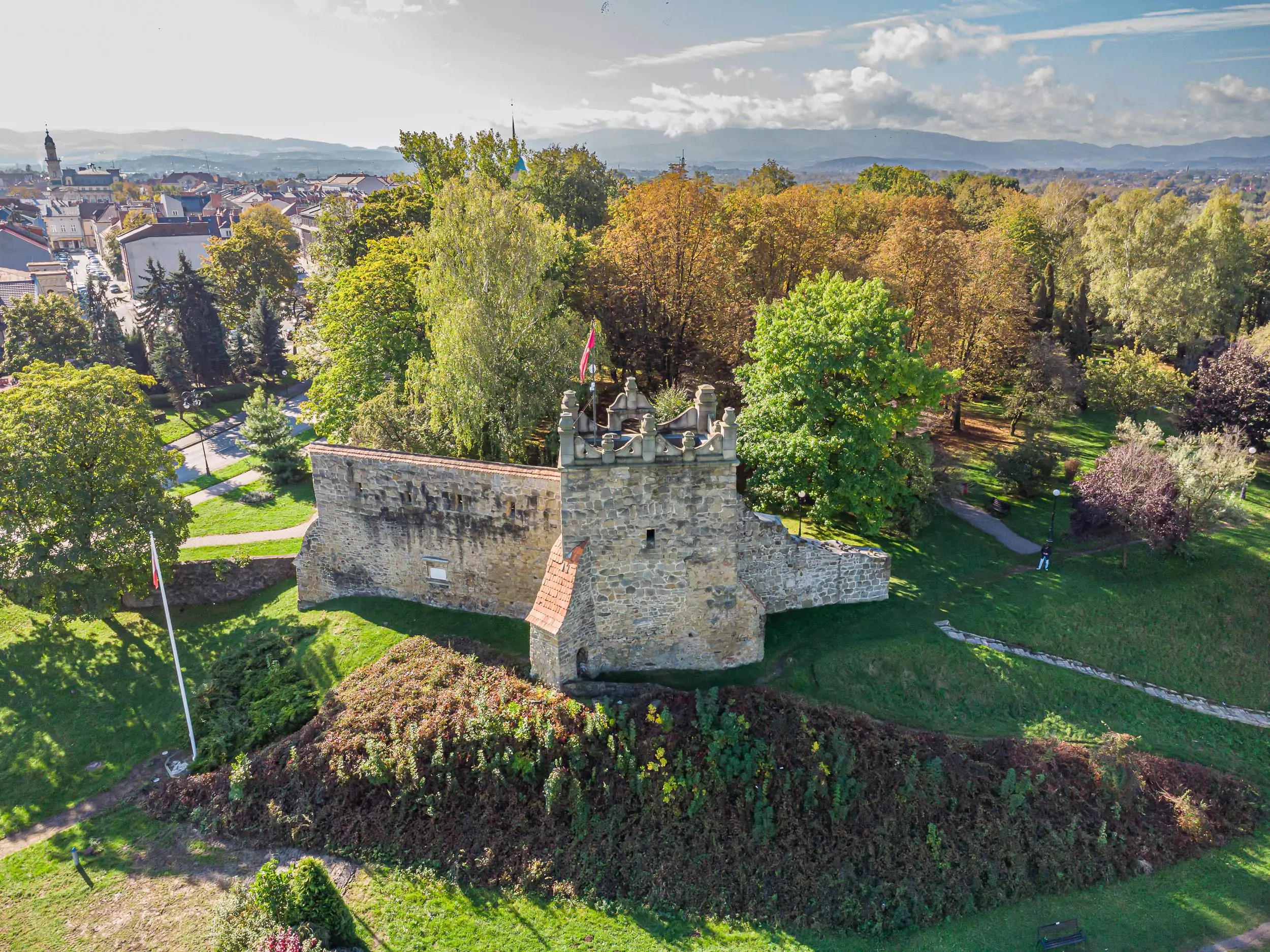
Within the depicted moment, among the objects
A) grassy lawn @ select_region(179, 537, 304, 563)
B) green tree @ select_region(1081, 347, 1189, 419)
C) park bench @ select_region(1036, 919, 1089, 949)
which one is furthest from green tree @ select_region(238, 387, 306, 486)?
green tree @ select_region(1081, 347, 1189, 419)

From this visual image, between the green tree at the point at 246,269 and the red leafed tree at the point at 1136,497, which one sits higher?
the green tree at the point at 246,269

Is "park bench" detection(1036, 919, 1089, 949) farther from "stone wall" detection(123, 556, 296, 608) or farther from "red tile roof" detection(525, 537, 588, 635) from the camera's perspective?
"stone wall" detection(123, 556, 296, 608)

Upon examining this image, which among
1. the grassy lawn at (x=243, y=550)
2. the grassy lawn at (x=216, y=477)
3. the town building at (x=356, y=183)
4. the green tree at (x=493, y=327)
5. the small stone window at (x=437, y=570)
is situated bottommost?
the grassy lawn at (x=216, y=477)

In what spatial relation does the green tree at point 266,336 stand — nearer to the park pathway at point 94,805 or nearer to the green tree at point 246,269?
the green tree at point 246,269

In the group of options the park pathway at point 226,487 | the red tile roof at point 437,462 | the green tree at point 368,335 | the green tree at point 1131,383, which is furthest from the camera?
the park pathway at point 226,487

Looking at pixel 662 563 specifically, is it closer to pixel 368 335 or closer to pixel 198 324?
pixel 368 335

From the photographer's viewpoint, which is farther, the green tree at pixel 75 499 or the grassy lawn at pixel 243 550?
the grassy lawn at pixel 243 550

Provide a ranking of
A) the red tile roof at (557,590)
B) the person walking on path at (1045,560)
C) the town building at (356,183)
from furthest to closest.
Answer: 1. the town building at (356,183)
2. the person walking on path at (1045,560)
3. the red tile roof at (557,590)

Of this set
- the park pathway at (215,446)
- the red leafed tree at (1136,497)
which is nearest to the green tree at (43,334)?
Answer: the park pathway at (215,446)
